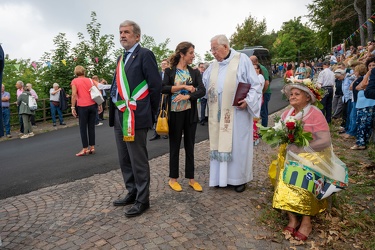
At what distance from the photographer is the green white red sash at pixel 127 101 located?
11.9 feet

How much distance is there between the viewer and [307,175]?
3391 mm

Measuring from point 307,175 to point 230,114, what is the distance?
4.79ft

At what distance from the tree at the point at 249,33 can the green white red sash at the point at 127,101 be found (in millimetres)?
35807

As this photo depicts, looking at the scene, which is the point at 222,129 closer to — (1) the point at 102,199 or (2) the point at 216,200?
(2) the point at 216,200

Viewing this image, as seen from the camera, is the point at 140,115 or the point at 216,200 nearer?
the point at 140,115

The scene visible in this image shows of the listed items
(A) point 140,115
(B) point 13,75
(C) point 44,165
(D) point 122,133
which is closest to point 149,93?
(A) point 140,115

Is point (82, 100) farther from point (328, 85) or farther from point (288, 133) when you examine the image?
point (328, 85)

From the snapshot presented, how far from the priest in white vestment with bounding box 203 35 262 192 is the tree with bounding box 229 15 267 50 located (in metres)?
34.7

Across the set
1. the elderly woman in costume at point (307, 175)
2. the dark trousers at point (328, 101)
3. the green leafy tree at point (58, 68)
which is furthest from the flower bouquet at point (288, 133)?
the green leafy tree at point (58, 68)

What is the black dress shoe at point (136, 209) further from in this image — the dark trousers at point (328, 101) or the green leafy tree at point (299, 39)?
the green leafy tree at point (299, 39)

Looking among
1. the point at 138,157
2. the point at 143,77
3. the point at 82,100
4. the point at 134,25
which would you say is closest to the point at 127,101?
the point at 143,77

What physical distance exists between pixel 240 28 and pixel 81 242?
39.2 m

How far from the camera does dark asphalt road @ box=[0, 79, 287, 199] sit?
5.56 m

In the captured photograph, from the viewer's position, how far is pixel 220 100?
14.9 feet
